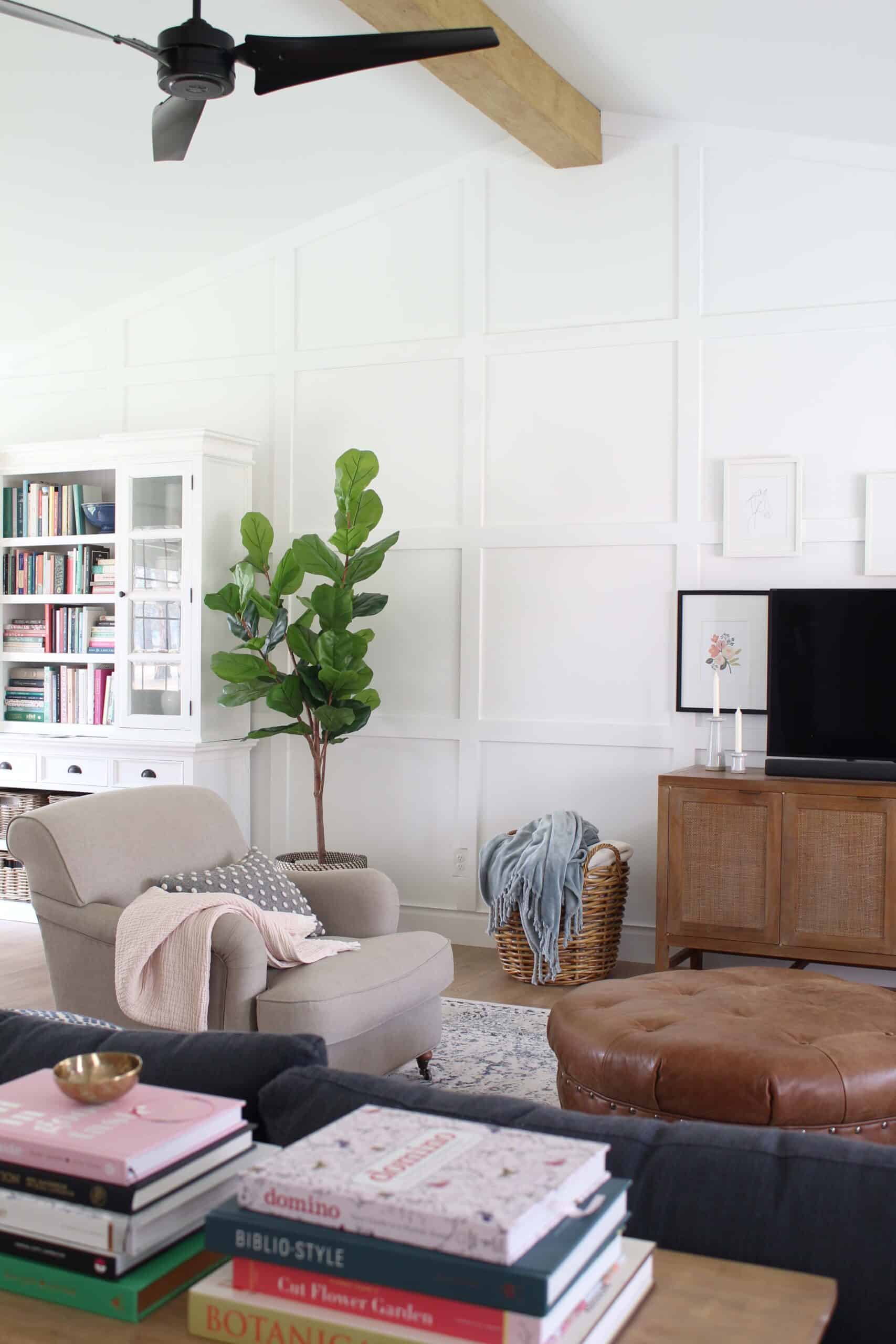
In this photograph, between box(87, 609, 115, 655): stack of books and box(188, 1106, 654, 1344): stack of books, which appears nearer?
box(188, 1106, 654, 1344): stack of books

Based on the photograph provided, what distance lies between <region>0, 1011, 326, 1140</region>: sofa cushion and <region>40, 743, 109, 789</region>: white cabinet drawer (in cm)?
411

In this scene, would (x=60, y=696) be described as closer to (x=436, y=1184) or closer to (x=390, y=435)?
(x=390, y=435)

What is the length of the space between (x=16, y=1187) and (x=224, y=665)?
4.11 m

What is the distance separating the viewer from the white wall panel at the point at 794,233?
4543 millimetres

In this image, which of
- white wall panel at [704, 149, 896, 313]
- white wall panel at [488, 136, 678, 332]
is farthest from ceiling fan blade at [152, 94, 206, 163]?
white wall panel at [704, 149, 896, 313]

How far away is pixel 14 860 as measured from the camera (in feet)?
18.5

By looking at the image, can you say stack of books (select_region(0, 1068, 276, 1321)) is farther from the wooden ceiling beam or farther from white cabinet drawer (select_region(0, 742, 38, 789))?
white cabinet drawer (select_region(0, 742, 38, 789))

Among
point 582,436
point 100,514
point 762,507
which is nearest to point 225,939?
point 762,507

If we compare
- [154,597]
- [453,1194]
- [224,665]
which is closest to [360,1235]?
[453,1194]

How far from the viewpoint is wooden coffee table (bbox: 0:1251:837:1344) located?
2.96 ft

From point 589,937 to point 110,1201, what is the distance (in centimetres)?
366

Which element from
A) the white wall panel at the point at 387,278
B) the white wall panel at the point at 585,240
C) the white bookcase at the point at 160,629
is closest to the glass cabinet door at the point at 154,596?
the white bookcase at the point at 160,629

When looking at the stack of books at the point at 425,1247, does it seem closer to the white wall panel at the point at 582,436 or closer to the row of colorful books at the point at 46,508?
the white wall panel at the point at 582,436

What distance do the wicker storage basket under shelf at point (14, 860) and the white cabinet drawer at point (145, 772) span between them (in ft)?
1.57
